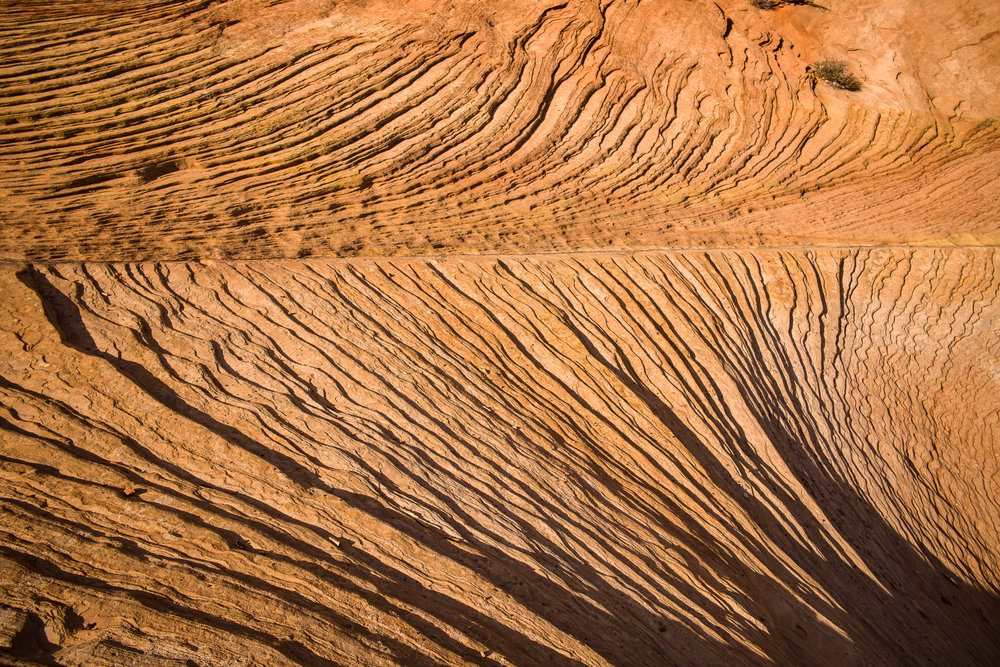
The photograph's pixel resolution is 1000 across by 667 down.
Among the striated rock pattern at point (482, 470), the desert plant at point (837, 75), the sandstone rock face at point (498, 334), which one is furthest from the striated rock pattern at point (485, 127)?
the striated rock pattern at point (482, 470)

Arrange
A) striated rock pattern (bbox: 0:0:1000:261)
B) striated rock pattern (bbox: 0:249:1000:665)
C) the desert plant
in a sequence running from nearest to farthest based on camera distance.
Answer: striated rock pattern (bbox: 0:249:1000:665) < striated rock pattern (bbox: 0:0:1000:261) < the desert plant

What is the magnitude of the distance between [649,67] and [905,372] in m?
6.11

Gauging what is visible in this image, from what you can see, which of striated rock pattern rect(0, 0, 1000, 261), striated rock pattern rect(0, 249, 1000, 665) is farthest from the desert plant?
striated rock pattern rect(0, 249, 1000, 665)

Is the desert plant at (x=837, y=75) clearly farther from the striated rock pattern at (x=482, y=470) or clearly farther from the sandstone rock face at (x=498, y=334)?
the striated rock pattern at (x=482, y=470)

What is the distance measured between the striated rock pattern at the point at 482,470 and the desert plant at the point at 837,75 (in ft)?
18.1

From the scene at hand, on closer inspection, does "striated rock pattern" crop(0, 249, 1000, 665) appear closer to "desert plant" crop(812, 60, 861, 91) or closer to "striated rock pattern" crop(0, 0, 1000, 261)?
"striated rock pattern" crop(0, 0, 1000, 261)

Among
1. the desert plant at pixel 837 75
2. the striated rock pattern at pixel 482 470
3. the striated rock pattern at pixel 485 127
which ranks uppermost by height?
the desert plant at pixel 837 75

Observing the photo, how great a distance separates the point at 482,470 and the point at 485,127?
18.9 feet

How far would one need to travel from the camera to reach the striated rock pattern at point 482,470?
2.99 metres

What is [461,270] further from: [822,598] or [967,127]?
[967,127]

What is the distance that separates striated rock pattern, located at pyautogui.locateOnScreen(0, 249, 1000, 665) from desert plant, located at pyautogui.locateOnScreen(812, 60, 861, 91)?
552 cm

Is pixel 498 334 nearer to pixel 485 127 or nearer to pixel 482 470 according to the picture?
pixel 482 470

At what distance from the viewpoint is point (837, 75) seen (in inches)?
453

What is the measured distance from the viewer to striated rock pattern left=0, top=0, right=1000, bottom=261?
683 cm
